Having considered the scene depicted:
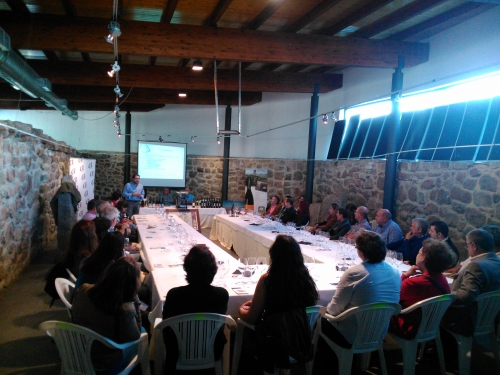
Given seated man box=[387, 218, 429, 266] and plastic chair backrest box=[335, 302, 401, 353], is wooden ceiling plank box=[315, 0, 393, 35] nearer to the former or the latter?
seated man box=[387, 218, 429, 266]

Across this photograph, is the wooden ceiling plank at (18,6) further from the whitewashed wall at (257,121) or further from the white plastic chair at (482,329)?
the white plastic chair at (482,329)

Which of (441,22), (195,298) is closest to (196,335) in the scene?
(195,298)

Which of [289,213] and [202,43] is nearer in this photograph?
[202,43]

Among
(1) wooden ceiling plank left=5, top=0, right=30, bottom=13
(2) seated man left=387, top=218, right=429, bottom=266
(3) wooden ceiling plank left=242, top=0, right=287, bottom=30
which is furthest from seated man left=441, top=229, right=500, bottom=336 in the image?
(1) wooden ceiling plank left=5, top=0, right=30, bottom=13

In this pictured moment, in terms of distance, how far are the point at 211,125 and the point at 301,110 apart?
3.21 metres

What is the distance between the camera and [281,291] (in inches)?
93.5

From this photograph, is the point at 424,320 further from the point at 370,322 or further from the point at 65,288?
the point at 65,288

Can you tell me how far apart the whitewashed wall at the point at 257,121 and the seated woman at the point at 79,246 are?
5.15m

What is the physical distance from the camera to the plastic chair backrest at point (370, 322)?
2.54 metres

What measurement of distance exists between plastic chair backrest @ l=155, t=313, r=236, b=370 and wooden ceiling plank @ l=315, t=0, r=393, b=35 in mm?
4594

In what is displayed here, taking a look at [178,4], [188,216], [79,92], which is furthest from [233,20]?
[79,92]

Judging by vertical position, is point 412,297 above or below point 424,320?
above

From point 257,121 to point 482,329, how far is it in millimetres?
9735

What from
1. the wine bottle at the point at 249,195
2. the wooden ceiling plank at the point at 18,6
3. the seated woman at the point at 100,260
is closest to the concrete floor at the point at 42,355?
the seated woman at the point at 100,260
